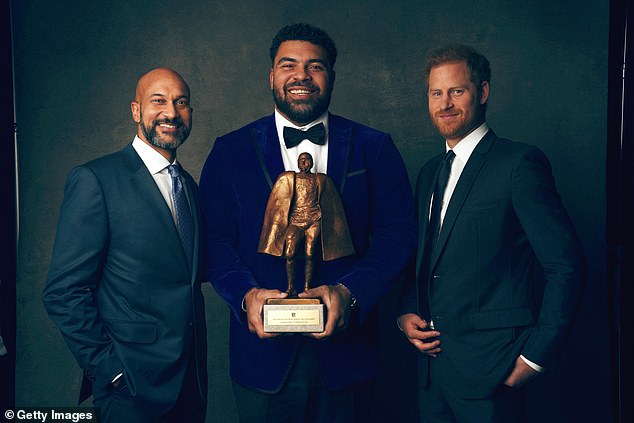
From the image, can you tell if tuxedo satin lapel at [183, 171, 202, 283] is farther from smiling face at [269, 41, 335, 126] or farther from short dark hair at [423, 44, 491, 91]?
short dark hair at [423, 44, 491, 91]

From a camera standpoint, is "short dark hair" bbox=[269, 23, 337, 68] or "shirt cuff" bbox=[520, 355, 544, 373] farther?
"short dark hair" bbox=[269, 23, 337, 68]

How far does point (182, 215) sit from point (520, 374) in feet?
5.76

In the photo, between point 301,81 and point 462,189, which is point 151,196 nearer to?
point 301,81

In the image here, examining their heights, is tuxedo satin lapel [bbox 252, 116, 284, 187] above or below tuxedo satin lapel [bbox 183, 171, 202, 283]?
above

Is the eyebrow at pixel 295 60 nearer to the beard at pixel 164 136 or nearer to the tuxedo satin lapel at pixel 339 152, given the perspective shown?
the tuxedo satin lapel at pixel 339 152

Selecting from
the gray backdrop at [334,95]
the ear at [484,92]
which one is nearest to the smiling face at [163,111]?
the gray backdrop at [334,95]

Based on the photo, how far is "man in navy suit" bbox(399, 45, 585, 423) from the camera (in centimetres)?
305

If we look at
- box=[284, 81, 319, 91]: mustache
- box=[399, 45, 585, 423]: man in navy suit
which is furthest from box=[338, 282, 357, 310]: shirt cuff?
box=[284, 81, 319, 91]: mustache

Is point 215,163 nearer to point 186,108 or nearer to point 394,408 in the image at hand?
point 186,108

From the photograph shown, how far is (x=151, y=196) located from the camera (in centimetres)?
332

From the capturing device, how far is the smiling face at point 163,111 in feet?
11.2

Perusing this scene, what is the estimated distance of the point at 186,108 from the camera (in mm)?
3510

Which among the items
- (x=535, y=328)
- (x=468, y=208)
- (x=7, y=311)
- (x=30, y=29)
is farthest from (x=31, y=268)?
(x=535, y=328)

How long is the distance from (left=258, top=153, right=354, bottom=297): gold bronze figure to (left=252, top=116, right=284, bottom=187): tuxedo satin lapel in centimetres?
27
